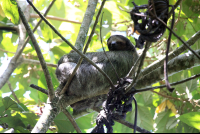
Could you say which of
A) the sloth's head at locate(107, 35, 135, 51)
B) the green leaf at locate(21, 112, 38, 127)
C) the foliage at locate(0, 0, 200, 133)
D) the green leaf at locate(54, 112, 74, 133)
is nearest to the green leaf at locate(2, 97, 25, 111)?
the foliage at locate(0, 0, 200, 133)

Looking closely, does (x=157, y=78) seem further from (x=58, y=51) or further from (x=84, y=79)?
(x=58, y=51)

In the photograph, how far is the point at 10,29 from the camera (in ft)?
12.6

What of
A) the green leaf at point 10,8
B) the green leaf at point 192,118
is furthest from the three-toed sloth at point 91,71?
the green leaf at point 192,118

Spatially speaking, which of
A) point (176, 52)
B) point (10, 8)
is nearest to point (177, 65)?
point (176, 52)

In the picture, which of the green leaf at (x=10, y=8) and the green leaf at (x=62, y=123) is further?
the green leaf at (x=62, y=123)

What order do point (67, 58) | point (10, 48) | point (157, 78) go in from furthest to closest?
point (10, 48)
point (67, 58)
point (157, 78)

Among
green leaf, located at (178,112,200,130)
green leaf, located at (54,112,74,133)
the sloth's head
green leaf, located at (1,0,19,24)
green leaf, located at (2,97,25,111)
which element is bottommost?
green leaf, located at (54,112,74,133)

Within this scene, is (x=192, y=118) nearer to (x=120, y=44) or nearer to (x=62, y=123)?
(x=62, y=123)

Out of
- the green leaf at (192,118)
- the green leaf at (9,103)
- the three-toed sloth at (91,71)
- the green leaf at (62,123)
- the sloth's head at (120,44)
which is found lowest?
the green leaf at (62,123)

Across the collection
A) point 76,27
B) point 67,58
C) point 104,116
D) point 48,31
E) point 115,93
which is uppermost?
point 76,27

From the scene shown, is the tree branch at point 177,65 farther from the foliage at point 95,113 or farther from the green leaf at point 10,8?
the green leaf at point 10,8

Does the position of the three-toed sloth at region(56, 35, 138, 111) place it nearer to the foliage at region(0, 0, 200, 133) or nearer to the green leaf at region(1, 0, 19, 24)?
the foliage at region(0, 0, 200, 133)

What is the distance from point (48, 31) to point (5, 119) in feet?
7.13

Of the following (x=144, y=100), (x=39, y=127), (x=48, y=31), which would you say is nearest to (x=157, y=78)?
(x=39, y=127)
